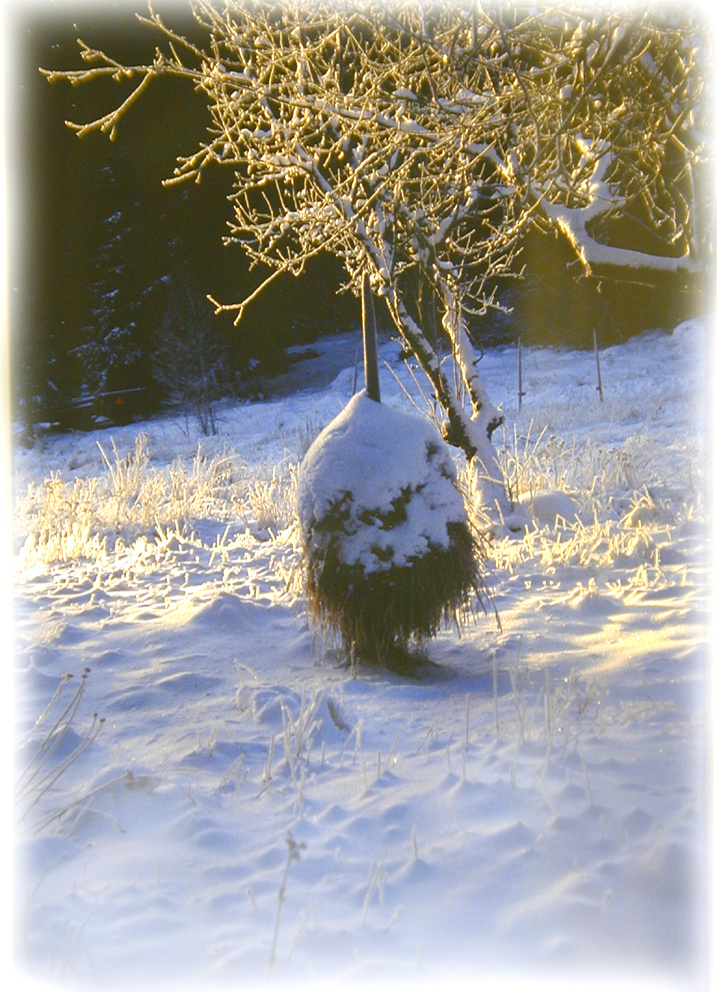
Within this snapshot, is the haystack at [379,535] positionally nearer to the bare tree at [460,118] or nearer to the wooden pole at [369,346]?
the wooden pole at [369,346]

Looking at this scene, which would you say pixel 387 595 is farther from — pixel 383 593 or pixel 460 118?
pixel 460 118

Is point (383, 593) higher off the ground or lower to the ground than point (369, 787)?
higher

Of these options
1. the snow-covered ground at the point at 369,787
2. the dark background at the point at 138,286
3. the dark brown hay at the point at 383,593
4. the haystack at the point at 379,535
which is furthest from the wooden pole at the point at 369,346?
the dark background at the point at 138,286

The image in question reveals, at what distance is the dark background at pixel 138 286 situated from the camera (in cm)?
1933

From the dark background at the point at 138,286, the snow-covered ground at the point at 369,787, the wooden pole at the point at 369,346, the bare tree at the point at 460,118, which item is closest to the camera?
the snow-covered ground at the point at 369,787

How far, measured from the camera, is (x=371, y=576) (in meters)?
2.53

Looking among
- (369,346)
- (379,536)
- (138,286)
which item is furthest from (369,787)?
(138,286)

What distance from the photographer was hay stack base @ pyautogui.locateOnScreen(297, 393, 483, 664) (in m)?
2.54

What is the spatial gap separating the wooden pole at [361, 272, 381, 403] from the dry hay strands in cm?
52

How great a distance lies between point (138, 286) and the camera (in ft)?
69.5

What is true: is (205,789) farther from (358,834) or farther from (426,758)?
(426,758)

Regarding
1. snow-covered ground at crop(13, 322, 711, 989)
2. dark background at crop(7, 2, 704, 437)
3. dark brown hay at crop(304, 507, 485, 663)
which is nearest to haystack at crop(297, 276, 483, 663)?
dark brown hay at crop(304, 507, 485, 663)

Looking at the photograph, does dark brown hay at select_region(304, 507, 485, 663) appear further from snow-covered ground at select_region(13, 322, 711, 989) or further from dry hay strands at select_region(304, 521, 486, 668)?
snow-covered ground at select_region(13, 322, 711, 989)

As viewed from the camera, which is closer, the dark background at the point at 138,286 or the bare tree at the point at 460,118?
the bare tree at the point at 460,118
